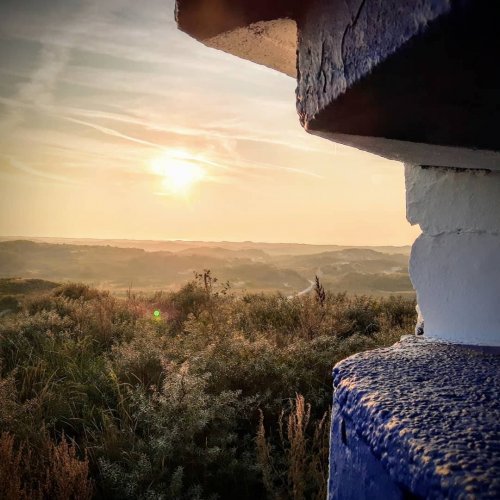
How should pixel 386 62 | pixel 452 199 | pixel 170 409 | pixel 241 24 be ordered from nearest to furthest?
1. pixel 386 62
2. pixel 241 24
3. pixel 452 199
4. pixel 170 409

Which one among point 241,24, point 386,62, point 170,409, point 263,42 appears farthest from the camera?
point 170,409

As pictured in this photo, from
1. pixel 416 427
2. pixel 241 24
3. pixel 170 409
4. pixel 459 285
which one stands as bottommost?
pixel 170 409

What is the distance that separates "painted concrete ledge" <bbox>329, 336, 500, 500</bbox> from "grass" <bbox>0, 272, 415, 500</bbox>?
52.3 inches

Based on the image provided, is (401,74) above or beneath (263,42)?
beneath

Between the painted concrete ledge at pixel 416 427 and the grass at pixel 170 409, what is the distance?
1.33m

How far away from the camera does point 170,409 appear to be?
2766mm

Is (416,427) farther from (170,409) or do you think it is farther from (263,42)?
(170,409)

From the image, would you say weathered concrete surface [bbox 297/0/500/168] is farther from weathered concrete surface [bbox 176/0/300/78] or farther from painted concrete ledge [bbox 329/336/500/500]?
painted concrete ledge [bbox 329/336/500/500]

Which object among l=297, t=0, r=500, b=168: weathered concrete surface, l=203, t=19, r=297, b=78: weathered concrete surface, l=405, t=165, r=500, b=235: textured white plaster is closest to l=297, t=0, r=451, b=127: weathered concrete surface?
l=297, t=0, r=500, b=168: weathered concrete surface

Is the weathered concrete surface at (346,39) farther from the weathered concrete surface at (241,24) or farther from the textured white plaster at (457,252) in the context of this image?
the textured white plaster at (457,252)

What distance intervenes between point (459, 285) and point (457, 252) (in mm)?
103

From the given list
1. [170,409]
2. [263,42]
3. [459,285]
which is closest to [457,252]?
[459,285]

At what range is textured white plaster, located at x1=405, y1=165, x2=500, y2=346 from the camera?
1.42m

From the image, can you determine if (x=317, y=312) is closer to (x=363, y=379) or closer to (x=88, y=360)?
(x=88, y=360)
